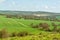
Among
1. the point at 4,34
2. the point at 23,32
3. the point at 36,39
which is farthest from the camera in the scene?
the point at 23,32

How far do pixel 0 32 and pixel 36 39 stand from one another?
31861mm

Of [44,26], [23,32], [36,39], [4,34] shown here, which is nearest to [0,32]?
[4,34]

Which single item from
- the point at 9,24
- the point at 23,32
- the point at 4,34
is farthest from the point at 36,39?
the point at 9,24

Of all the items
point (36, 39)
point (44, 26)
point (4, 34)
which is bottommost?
point (44, 26)

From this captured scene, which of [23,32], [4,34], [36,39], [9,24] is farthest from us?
[9,24]

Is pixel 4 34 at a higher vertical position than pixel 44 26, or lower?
higher

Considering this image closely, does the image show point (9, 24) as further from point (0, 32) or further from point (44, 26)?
point (0, 32)

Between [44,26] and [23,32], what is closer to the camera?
[23,32]

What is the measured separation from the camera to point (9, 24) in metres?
120

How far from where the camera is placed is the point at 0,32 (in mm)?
85938

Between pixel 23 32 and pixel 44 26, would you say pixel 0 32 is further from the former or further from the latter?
pixel 44 26

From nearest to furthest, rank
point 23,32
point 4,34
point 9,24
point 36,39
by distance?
1. point 36,39
2. point 4,34
3. point 23,32
4. point 9,24

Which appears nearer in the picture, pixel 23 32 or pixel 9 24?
pixel 23 32

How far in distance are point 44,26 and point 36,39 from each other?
6754 cm
